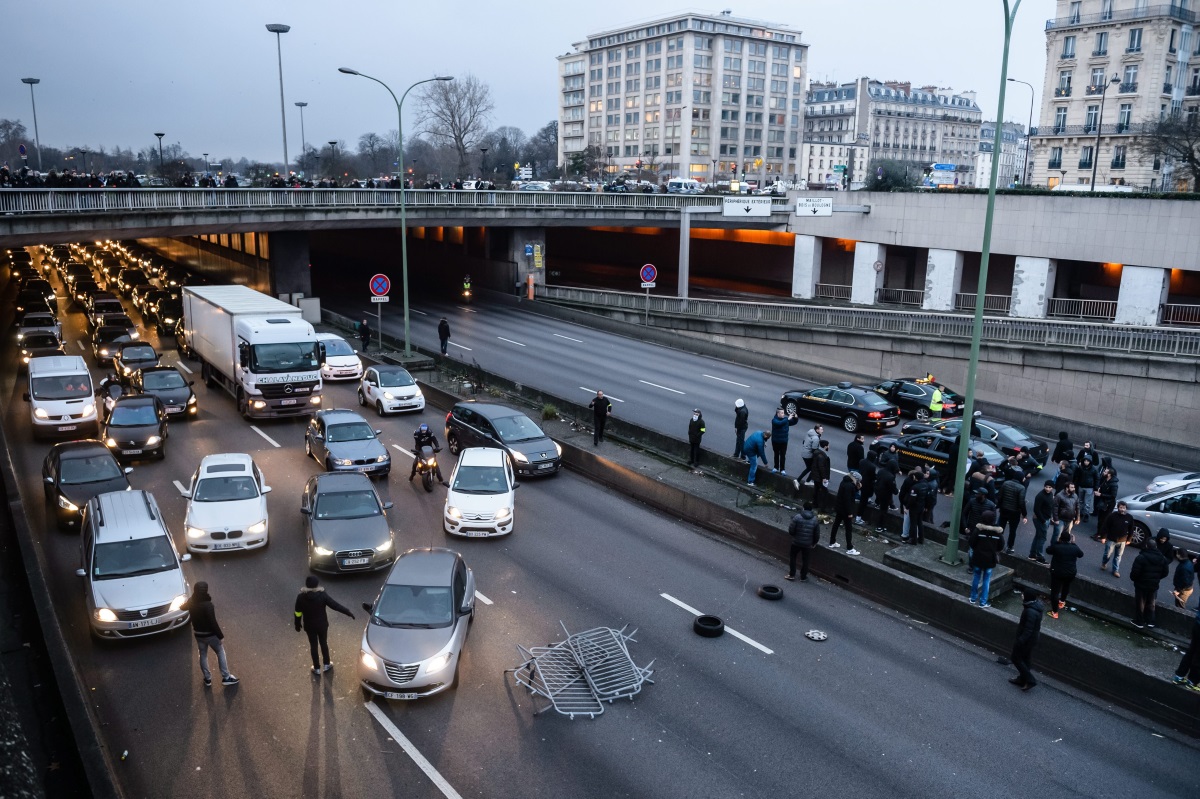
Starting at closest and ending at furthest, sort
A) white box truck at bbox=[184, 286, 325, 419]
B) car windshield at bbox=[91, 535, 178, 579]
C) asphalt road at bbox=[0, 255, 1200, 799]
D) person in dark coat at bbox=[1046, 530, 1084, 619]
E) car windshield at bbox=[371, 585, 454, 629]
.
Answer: asphalt road at bbox=[0, 255, 1200, 799] → car windshield at bbox=[371, 585, 454, 629] → car windshield at bbox=[91, 535, 178, 579] → person in dark coat at bbox=[1046, 530, 1084, 619] → white box truck at bbox=[184, 286, 325, 419]

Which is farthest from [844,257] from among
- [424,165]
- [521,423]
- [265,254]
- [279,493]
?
[424,165]

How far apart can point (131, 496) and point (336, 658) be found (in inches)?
215

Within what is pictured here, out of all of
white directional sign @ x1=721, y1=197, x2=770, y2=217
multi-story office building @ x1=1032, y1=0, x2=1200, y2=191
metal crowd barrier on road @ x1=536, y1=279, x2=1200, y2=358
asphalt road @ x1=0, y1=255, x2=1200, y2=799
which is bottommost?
asphalt road @ x1=0, y1=255, x2=1200, y2=799

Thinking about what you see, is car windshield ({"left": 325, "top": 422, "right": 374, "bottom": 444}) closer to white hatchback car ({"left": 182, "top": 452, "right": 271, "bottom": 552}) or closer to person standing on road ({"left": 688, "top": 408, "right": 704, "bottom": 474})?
white hatchback car ({"left": 182, "top": 452, "right": 271, "bottom": 552})

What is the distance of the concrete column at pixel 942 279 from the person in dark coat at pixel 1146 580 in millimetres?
33256

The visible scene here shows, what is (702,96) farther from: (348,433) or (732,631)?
(732,631)

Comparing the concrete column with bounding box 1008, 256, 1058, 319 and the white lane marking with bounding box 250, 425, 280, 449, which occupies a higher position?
the concrete column with bounding box 1008, 256, 1058, 319

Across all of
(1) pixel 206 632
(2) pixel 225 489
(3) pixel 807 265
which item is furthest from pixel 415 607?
(3) pixel 807 265

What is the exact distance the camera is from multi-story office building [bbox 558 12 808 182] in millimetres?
135250

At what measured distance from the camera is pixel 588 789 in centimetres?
968

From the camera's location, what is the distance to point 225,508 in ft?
53.0

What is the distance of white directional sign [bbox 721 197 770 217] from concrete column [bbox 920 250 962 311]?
33.9 feet

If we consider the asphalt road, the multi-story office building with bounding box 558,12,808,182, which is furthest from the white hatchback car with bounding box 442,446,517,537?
the multi-story office building with bounding box 558,12,808,182

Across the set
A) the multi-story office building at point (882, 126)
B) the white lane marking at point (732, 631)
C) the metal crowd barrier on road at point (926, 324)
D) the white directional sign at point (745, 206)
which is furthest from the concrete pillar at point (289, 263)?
the multi-story office building at point (882, 126)
